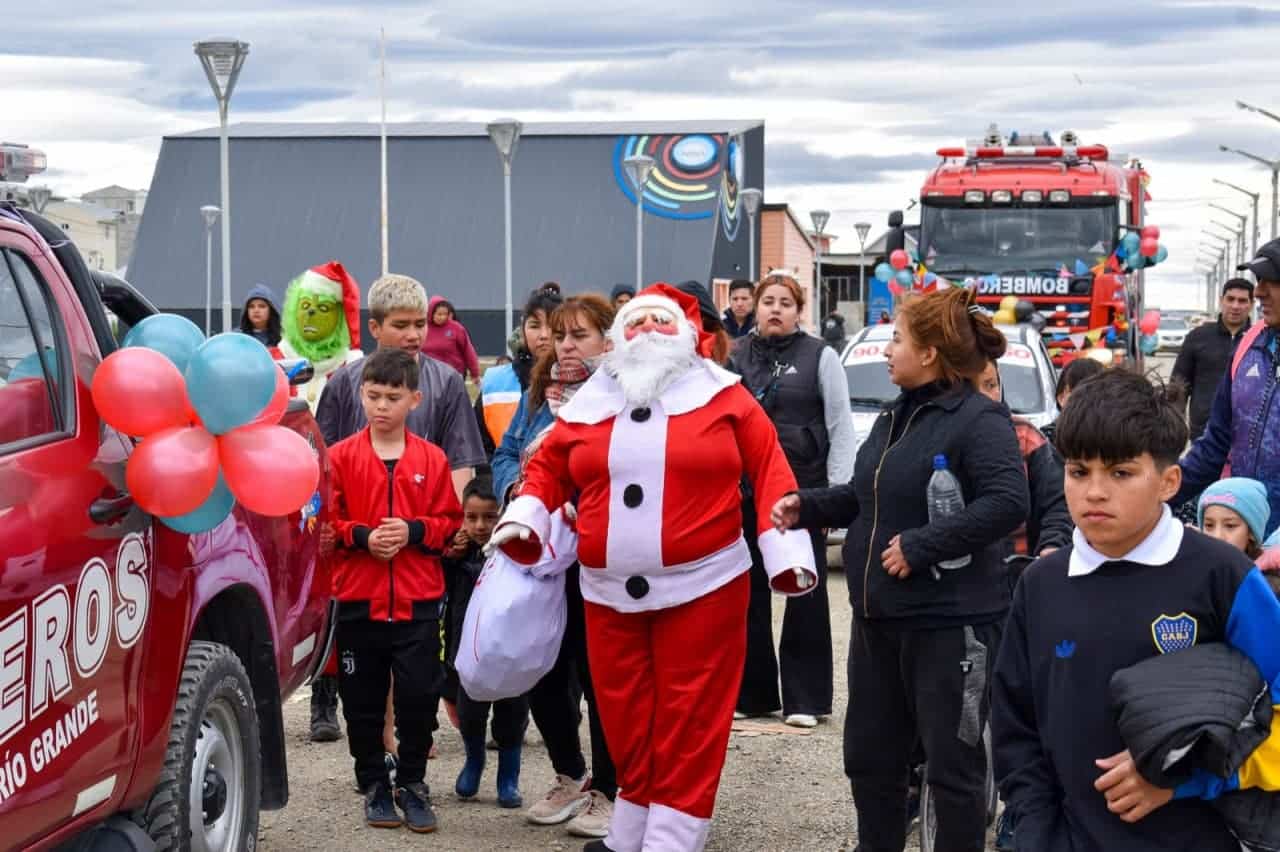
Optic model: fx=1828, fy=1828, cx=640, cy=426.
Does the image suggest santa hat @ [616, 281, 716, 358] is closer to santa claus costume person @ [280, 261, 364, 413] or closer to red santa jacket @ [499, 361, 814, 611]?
red santa jacket @ [499, 361, 814, 611]

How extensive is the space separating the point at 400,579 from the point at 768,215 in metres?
59.3

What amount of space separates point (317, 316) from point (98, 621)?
14.0 ft

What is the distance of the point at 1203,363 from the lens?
13.3 metres

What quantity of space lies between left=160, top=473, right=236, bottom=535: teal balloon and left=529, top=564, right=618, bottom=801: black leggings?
6.00 ft

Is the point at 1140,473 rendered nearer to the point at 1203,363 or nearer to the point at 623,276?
the point at 1203,363

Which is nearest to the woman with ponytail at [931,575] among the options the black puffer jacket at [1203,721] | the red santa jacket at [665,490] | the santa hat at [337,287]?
the red santa jacket at [665,490]

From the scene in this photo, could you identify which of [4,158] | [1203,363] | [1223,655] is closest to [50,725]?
[4,158]

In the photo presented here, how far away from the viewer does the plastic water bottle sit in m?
4.89

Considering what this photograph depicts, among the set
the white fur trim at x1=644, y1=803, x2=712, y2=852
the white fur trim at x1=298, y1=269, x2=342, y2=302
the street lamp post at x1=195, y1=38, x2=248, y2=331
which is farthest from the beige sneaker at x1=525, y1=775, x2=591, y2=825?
the street lamp post at x1=195, y1=38, x2=248, y2=331

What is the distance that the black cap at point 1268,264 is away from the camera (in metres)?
5.43

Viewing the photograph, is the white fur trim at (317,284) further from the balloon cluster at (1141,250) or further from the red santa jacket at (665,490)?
the balloon cluster at (1141,250)

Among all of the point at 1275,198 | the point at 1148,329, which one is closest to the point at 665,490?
the point at 1148,329

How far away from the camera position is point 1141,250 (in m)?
21.5

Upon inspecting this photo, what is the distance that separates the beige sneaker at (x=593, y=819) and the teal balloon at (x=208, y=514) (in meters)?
2.27
